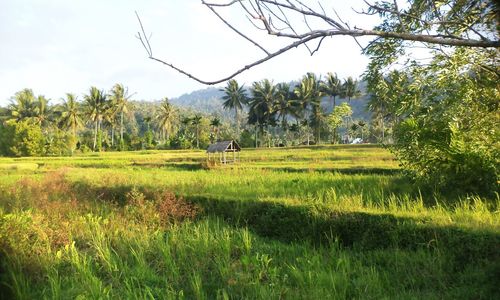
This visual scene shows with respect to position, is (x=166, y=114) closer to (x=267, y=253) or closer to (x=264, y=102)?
(x=264, y=102)

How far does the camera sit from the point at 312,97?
61.2 meters

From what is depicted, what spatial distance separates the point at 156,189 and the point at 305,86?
51.1m

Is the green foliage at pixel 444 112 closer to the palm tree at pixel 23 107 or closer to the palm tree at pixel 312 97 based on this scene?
the palm tree at pixel 312 97

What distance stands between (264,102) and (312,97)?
797 centimetres

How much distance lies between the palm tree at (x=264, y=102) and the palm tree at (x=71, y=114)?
88.3 ft

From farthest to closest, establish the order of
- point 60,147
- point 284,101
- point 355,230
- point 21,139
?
point 284,101 < point 60,147 < point 21,139 < point 355,230

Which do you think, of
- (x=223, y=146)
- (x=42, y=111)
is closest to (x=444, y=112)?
(x=223, y=146)

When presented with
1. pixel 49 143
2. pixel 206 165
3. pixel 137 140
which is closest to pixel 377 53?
pixel 206 165

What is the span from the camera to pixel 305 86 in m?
60.2

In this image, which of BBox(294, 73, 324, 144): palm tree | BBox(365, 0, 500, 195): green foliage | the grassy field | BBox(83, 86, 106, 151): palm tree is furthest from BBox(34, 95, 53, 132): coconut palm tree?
BBox(365, 0, 500, 195): green foliage

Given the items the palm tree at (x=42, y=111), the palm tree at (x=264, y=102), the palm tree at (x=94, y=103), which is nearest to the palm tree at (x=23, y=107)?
the palm tree at (x=42, y=111)

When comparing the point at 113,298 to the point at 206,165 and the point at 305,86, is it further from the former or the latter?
the point at 305,86

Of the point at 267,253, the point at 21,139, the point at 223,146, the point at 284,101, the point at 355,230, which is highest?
the point at 284,101

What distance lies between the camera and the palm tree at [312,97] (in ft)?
195
